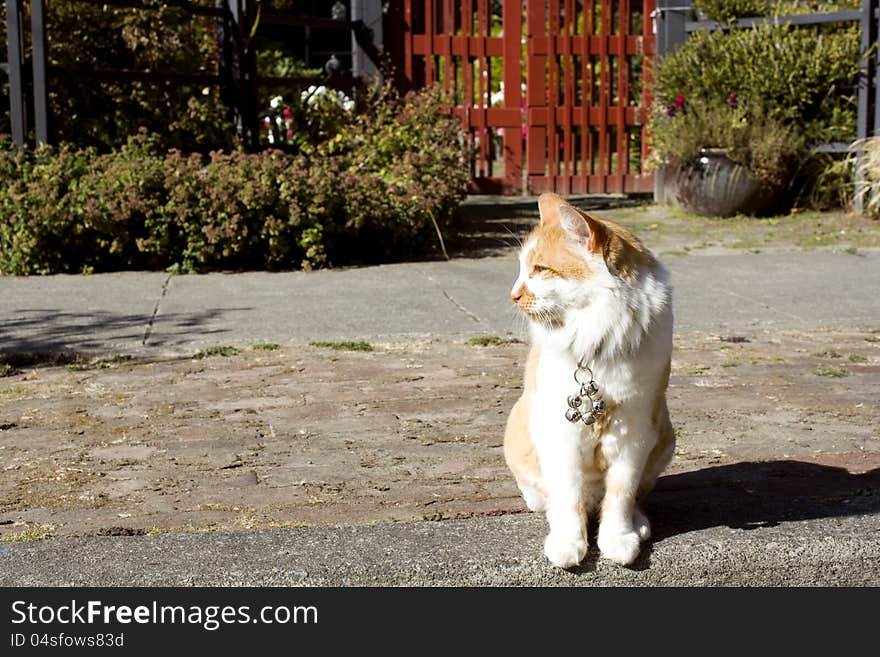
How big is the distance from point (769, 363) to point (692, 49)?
6.70 m

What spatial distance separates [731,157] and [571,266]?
8.29 metres

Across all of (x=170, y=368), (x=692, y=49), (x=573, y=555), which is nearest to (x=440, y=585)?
(x=573, y=555)

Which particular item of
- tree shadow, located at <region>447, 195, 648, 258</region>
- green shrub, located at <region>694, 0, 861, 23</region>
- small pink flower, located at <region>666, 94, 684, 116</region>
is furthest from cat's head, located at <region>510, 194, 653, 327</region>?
green shrub, located at <region>694, 0, 861, 23</region>

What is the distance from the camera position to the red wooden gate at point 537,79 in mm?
13016

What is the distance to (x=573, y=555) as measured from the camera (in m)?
2.88

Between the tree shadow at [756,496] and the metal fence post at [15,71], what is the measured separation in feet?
21.6

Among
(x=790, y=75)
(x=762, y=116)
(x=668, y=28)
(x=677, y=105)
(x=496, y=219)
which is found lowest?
(x=496, y=219)

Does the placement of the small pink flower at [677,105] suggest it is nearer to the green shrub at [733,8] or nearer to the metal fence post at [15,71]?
the green shrub at [733,8]

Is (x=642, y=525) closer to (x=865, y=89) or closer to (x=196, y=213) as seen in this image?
(x=196, y=213)

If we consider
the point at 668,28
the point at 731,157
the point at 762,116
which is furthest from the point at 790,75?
the point at 668,28

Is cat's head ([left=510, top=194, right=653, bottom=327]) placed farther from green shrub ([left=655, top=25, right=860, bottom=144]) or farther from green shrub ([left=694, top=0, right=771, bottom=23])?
green shrub ([left=694, top=0, right=771, bottom=23])

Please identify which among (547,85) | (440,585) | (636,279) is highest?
(547,85)

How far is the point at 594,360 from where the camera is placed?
110 inches

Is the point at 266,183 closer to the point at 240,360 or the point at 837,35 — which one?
the point at 240,360
